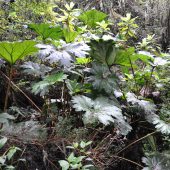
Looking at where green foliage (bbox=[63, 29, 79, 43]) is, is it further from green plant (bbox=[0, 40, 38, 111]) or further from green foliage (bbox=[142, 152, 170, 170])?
green foliage (bbox=[142, 152, 170, 170])

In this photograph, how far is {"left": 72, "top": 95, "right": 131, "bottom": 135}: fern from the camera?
1.40 metres

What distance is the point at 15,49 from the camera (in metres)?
1.44

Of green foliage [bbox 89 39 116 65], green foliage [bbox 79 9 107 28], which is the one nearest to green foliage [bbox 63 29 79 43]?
green foliage [bbox 89 39 116 65]

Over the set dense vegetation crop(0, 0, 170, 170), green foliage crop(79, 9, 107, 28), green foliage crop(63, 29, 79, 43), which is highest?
green foliage crop(79, 9, 107, 28)

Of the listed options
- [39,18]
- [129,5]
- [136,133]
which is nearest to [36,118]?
[136,133]

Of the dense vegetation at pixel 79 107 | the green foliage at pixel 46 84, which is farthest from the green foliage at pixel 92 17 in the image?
the green foliage at pixel 46 84

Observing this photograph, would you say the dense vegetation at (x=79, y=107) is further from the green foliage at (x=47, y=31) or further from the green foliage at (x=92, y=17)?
the green foliage at (x=92, y=17)

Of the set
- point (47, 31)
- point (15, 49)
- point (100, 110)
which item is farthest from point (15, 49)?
point (100, 110)

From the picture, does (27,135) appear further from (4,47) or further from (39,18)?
(39,18)

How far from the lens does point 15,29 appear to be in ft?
6.81

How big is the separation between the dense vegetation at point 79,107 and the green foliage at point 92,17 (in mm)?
463

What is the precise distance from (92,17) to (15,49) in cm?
Answer: 118

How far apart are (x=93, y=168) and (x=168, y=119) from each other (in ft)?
1.85

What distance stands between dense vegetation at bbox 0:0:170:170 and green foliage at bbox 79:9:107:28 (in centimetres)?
46
